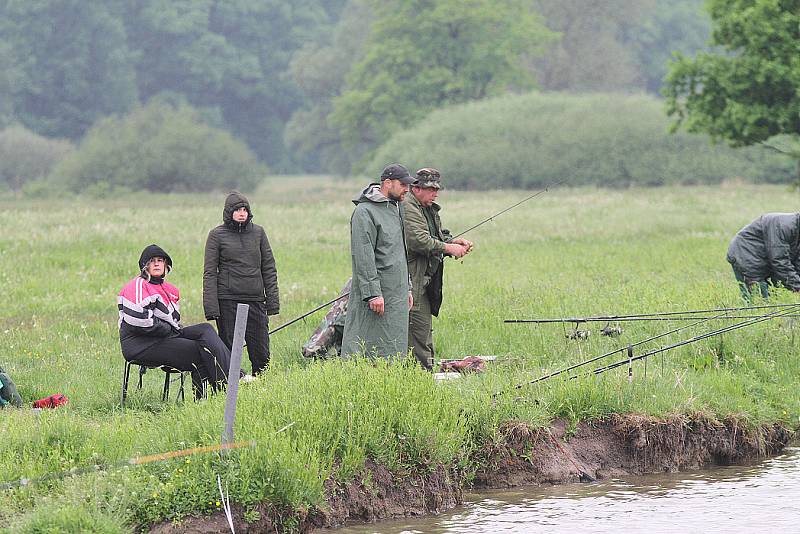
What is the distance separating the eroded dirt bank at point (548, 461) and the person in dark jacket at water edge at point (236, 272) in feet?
8.59

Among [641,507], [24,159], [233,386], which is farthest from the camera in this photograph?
[24,159]

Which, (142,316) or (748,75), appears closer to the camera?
(142,316)

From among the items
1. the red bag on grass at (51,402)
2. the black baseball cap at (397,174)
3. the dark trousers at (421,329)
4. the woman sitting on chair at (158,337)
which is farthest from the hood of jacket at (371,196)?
the red bag on grass at (51,402)

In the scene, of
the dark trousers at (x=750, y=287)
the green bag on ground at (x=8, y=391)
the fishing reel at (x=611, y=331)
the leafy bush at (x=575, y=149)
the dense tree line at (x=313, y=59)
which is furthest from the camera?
the dense tree line at (x=313, y=59)

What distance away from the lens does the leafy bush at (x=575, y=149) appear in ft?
163

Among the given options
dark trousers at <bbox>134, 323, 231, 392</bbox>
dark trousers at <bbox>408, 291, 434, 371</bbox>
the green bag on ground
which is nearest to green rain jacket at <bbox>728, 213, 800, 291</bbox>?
dark trousers at <bbox>408, 291, 434, 371</bbox>

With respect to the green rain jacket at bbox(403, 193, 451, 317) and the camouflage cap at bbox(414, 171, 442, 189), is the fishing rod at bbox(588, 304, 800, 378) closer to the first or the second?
the green rain jacket at bbox(403, 193, 451, 317)

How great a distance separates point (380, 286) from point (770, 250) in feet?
15.7

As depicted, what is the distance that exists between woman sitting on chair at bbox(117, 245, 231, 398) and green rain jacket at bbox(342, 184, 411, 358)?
3.43 ft

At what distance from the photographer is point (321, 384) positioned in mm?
8781


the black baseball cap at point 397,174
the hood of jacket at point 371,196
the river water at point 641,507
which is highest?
the black baseball cap at point 397,174

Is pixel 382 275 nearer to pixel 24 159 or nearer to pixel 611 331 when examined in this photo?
pixel 611 331

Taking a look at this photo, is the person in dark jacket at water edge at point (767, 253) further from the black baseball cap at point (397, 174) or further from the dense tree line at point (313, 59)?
the dense tree line at point (313, 59)

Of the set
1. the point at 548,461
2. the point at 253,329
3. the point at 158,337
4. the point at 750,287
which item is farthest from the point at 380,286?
the point at 750,287
